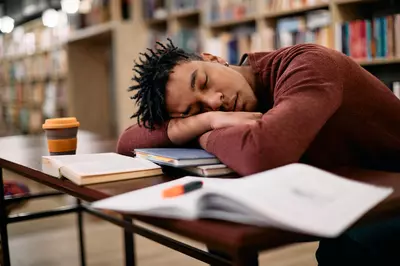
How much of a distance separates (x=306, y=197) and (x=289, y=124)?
23 centimetres

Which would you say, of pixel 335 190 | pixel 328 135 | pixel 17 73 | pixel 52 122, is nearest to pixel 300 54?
pixel 328 135

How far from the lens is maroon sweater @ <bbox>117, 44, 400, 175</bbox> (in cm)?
90

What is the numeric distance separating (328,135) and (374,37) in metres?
1.79

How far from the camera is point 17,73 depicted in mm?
8414

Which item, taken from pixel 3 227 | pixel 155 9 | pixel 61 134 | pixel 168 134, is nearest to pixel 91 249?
pixel 3 227

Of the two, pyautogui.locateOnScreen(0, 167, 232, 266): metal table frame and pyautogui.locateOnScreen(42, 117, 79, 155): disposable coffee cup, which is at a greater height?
pyautogui.locateOnScreen(42, 117, 79, 155): disposable coffee cup

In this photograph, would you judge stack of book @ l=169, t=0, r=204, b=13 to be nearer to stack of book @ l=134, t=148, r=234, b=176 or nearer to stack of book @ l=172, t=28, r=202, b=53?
stack of book @ l=172, t=28, r=202, b=53

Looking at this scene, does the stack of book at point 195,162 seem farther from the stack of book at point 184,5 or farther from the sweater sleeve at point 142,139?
the stack of book at point 184,5

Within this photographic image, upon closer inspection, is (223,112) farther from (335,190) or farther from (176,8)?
(176,8)

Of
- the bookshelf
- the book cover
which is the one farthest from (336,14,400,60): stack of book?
the bookshelf

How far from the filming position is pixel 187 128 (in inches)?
48.5

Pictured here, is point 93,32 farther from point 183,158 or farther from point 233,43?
point 183,158

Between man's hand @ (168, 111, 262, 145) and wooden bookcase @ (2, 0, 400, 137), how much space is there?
1.74 m

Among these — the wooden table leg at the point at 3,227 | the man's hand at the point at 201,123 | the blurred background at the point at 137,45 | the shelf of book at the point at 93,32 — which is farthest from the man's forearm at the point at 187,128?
the shelf of book at the point at 93,32
